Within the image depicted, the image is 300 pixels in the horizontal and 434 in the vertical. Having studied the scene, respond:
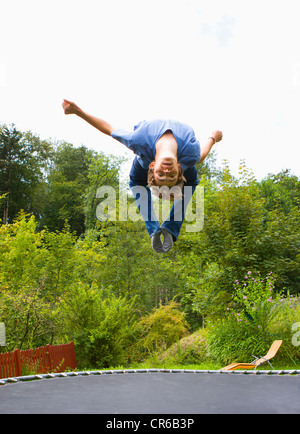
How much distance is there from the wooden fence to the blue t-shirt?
401cm

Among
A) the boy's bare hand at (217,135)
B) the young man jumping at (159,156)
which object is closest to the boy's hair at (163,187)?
the young man jumping at (159,156)

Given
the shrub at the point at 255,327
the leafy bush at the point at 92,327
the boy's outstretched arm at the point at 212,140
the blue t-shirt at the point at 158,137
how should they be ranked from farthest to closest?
the leafy bush at the point at 92,327
the shrub at the point at 255,327
the boy's outstretched arm at the point at 212,140
the blue t-shirt at the point at 158,137

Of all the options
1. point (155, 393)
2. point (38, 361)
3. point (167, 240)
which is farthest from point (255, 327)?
point (167, 240)

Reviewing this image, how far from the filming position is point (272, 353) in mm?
6285

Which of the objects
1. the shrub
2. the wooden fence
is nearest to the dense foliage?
the shrub

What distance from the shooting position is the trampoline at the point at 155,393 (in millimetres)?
3068

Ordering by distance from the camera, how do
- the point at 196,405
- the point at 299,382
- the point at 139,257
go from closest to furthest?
the point at 196,405 < the point at 299,382 < the point at 139,257

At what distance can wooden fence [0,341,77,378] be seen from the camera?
5879 millimetres

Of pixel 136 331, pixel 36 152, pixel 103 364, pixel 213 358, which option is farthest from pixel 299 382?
pixel 36 152

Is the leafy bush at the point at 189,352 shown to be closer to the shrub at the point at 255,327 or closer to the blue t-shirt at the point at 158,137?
the shrub at the point at 255,327

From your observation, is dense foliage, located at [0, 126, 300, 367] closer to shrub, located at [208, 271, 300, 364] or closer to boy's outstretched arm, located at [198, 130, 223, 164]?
shrub, located at [208, 271, 300, 364]

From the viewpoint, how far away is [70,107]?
10.7ft

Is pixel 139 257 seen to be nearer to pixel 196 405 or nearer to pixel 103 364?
pixel 103 364
